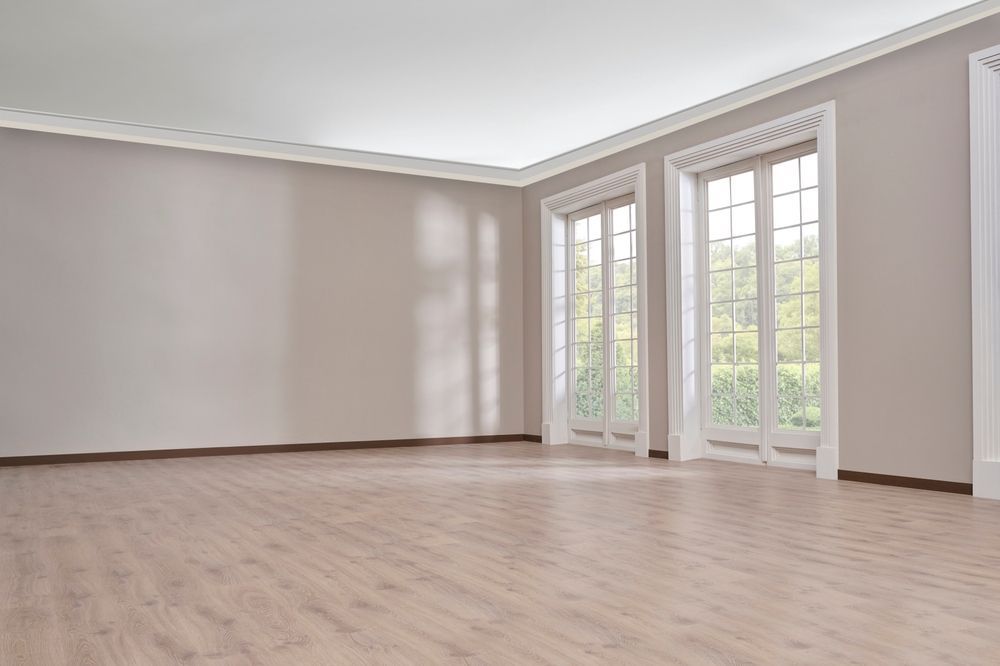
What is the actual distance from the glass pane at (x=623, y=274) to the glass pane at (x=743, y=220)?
155 centimetres

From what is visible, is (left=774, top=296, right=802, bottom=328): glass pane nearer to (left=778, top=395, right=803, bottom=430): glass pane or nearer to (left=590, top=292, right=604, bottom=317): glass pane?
(left=778, top=395, right=803, bottom=430): glass pane

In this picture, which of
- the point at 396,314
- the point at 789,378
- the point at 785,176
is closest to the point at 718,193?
the point at 785,176

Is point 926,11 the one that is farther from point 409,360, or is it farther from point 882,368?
point 409,360

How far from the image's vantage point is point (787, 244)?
729 centimetres

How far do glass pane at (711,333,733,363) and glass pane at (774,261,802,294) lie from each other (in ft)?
2.39

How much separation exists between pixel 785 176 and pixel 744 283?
1030 millimetres

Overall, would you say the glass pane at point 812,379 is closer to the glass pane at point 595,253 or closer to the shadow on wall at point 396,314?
the glass pane at point 595,253

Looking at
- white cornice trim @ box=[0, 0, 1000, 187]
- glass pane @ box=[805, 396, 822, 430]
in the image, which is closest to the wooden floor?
glass pane @ box=[805, 396, 822, 430]

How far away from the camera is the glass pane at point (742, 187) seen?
7.76 metres

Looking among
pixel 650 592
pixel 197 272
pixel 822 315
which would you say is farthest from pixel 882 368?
pixel 197 272

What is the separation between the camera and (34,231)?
8.20 meters

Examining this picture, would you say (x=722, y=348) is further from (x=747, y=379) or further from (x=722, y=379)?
(x=747, y=379)

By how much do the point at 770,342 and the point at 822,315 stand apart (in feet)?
2.52

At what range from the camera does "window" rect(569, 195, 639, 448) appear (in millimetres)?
9172
